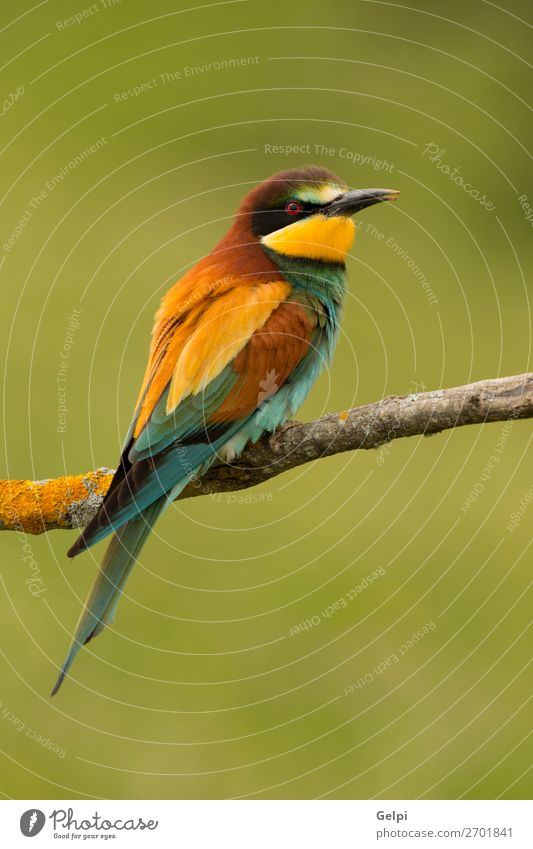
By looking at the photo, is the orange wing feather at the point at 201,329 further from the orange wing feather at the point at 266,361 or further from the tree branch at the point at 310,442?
the tree branch at the point at 310,442

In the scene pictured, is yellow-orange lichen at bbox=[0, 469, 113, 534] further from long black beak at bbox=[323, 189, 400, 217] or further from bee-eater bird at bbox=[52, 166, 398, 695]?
long black beak at bbox=[323, 189, 400, 217]

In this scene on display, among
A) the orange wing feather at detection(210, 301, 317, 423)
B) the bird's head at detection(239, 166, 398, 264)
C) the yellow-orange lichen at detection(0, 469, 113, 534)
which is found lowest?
the yellow-orange lichen at detection(0, 469, 113, 534)

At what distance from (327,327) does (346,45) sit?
3088 millimetres

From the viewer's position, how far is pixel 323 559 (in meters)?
3.87

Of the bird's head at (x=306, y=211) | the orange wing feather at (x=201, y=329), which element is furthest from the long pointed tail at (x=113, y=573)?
the bird's head at (x=306, y=211)

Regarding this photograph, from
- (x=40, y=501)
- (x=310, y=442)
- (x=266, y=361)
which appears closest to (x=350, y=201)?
(x=266, y=361)

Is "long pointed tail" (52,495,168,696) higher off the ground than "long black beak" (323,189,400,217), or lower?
lower

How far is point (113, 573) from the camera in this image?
214 centimetres

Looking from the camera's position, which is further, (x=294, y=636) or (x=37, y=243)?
(x=37, y=243)

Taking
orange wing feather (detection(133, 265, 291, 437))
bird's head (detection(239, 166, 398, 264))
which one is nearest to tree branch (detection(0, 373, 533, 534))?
orange wing feather (detection(133, 265, 291, 437))

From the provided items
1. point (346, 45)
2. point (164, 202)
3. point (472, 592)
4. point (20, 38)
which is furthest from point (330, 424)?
point (346, 45)

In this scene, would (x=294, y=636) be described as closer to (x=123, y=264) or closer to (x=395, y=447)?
(x=395, y=447)

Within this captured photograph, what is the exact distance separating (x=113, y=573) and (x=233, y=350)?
50cm

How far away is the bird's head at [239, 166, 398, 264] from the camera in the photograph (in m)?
2.45
